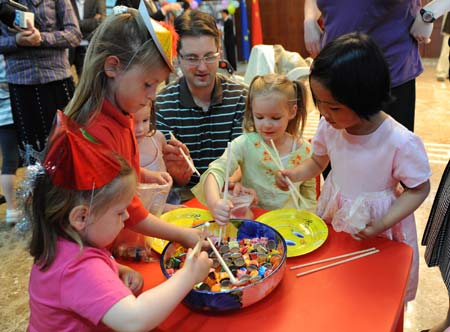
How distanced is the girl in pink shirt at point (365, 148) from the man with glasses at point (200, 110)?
660 millimetres

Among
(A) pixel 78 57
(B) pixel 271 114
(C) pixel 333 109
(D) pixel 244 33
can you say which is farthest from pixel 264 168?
(D) pixel 244 33

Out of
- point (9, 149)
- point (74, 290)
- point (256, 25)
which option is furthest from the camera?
point (256, 25)

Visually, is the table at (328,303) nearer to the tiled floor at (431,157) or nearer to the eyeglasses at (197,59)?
the tiled floor at (431,157)

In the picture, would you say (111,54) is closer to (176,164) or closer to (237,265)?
(237,265)

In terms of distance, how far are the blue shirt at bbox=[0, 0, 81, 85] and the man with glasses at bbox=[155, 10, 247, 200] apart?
0.88 m

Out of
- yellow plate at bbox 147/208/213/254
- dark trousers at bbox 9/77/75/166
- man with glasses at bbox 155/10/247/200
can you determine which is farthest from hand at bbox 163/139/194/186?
dark trousers at bbox 9/77/75/166

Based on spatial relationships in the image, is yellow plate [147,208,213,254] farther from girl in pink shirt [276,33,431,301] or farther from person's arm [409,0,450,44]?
person's arm [409,0,450,44]

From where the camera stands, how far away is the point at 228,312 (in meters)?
0.94

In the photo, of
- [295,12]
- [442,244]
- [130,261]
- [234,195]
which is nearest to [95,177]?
[130,261]

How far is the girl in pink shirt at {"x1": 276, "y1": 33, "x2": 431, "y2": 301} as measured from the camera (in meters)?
1.11

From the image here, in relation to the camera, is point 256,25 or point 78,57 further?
point 256,25

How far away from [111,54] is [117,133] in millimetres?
197

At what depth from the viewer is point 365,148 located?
4.07 ft

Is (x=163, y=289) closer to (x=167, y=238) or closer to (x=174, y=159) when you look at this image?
(x=167, y=238)
